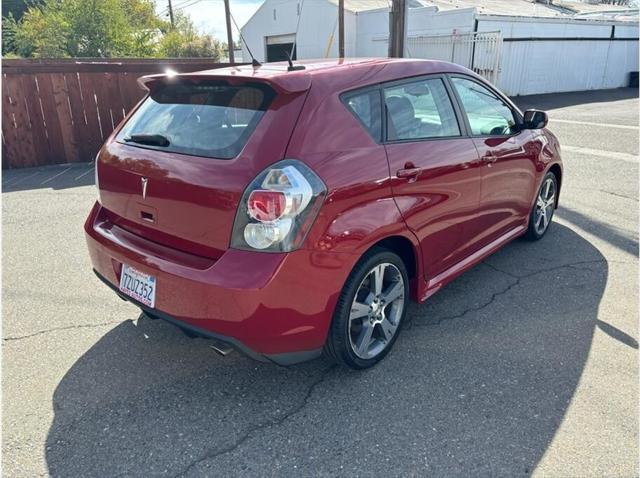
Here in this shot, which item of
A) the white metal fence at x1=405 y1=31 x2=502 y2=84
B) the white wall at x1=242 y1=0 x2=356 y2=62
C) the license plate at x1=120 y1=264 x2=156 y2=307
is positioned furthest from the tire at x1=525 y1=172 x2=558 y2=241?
the white wall at x1=242 y1=0 x2=356 y2=62

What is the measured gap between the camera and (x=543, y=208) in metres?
4.73

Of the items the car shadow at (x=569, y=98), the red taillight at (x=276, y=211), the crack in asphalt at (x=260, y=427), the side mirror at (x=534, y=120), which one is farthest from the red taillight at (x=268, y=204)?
the car shadow at (x=569, y=98)

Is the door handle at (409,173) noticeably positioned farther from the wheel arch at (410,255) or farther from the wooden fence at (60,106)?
the wooden fence at (60,106)

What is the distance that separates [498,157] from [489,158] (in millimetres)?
162

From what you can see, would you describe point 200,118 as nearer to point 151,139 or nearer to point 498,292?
point 151,139

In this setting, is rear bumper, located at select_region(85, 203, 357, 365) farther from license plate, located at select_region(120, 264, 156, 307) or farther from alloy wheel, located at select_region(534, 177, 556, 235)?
alloy wheel, located at select_region(534, 177, 556, 235)

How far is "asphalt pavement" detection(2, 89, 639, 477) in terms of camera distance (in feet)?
7.41

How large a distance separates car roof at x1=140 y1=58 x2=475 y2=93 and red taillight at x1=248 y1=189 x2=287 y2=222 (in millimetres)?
571

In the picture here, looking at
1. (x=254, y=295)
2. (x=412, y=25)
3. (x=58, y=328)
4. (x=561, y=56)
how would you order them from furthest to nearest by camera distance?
(x=412, y=25), (x=561, y=56), (x=58, y=328), (x=254, y=295)

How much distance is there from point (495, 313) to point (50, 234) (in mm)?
4483

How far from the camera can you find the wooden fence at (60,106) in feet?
26.0

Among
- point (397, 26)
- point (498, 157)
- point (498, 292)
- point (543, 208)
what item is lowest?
point (498, 292)

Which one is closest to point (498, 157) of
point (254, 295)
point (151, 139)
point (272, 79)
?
point (272, 79)

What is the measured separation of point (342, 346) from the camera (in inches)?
104
